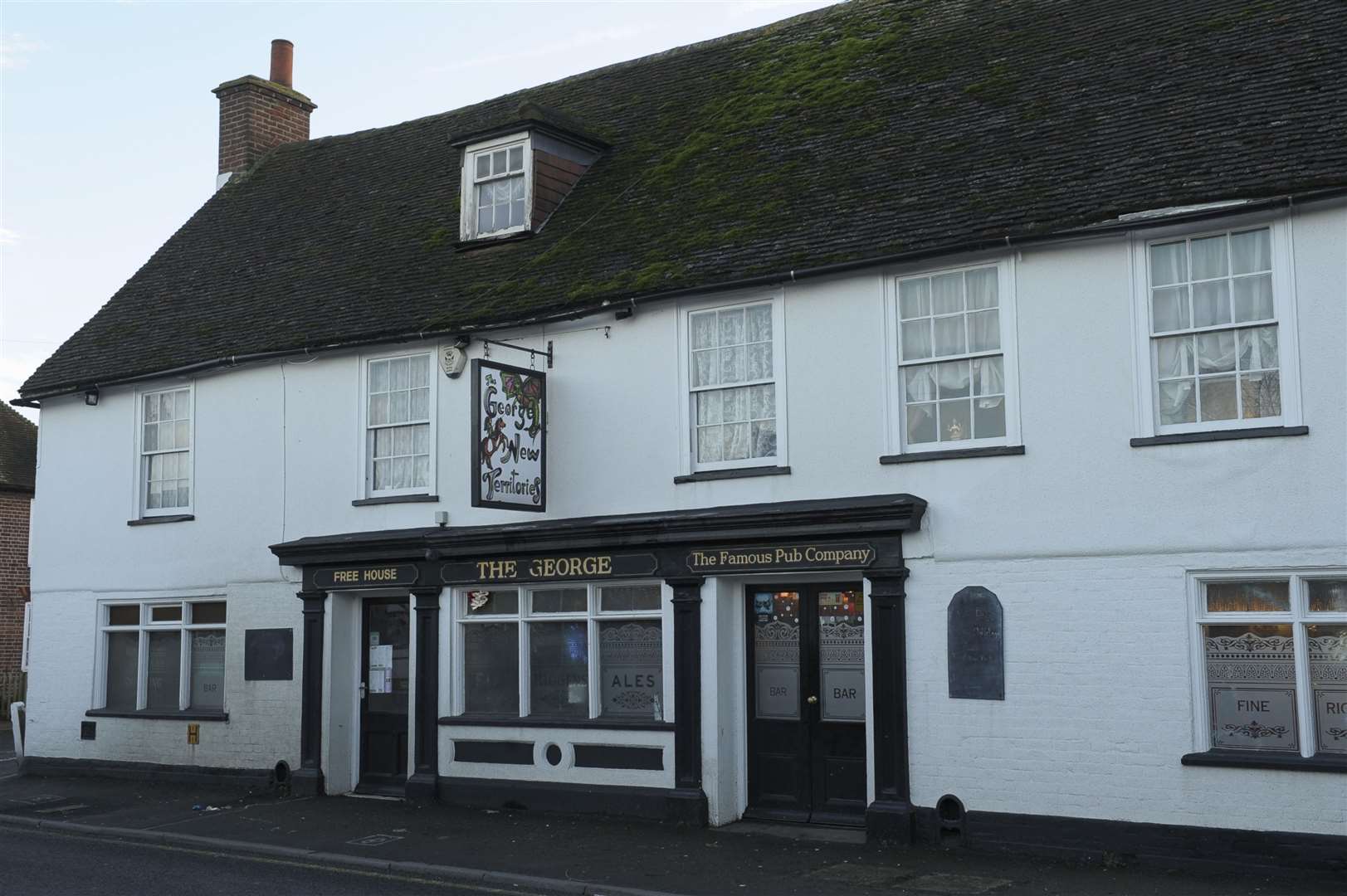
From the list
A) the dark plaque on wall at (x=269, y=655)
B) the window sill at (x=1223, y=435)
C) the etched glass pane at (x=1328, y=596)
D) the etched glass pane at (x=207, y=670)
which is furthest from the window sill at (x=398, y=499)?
the etched glass pane at (x=1328, y=596)

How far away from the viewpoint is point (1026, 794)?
1231cm

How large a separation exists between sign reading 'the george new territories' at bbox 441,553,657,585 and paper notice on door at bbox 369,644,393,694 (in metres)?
1.74

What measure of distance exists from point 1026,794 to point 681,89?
11.1m

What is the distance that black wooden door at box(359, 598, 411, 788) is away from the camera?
17.2 metres

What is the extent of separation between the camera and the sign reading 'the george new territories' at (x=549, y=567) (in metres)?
14.8

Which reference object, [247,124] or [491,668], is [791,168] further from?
[247,124]

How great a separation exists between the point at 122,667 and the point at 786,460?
11.1 meters

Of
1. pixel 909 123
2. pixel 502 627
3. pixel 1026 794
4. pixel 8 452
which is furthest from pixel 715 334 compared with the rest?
pixel 8 452

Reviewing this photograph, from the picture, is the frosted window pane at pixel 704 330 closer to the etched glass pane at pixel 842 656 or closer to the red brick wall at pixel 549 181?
the etched glass pane at pixel 842 656

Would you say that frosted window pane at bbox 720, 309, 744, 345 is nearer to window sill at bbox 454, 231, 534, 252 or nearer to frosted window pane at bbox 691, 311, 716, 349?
frosted window pane at bbox 691, 311, 716, 349

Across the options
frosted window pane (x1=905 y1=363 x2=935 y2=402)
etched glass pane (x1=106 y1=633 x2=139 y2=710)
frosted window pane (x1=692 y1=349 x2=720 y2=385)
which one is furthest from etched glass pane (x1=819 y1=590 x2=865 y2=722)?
etched glass pane (x1=106 y1=633 x2=139 y2=710)

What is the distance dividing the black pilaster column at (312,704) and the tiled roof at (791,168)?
3.42 meters

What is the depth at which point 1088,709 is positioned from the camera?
12070 mm

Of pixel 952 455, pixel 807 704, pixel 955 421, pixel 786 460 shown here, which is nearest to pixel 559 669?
pixel 807 704
